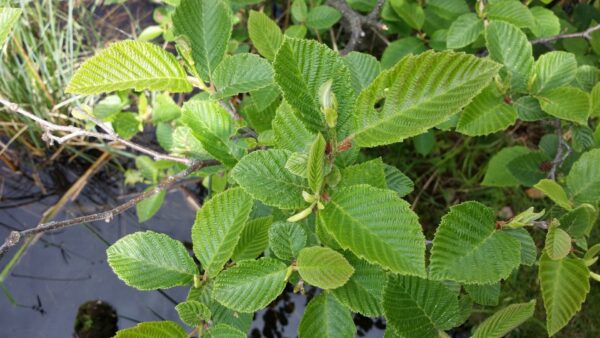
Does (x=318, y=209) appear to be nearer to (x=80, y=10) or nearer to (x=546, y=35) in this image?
(x=546, y=35)

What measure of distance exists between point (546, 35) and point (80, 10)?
1.82 metres

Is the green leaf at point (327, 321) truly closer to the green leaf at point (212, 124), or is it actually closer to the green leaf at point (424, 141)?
the green leaf at point (212, 124)

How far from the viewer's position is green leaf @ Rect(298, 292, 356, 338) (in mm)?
912

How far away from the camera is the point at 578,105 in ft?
3.58

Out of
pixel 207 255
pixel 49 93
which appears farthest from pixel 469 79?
pixel 49 93

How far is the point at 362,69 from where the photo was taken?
107 centimetres

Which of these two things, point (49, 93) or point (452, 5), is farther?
point (49, 93)

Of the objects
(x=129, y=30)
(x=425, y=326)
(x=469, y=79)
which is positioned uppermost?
(x=469, y=79)

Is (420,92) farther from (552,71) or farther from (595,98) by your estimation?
(595,98)

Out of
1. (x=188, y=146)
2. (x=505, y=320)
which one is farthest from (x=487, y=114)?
(x=188, y=146)

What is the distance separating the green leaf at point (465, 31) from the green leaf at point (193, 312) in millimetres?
925

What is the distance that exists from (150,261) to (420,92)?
1.87 ft

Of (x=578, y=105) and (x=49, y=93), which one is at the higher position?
(x=578, y=105)

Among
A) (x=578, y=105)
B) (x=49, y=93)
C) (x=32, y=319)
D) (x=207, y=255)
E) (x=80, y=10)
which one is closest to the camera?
(x=207, y=255)
